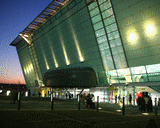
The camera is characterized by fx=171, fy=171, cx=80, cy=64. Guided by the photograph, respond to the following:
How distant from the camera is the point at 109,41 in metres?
27.5

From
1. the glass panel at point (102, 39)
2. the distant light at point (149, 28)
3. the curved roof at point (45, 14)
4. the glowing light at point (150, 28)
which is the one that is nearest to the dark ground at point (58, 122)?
the glowing light at point (150, 28)

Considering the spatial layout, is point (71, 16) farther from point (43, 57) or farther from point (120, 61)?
point (43, 57)

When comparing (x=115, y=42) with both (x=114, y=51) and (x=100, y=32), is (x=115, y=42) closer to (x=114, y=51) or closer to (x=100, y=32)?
(x=114, y=51)

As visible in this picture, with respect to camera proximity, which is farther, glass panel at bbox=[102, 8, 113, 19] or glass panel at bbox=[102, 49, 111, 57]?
glass panel at bbox=[102, 49, 111, 57]

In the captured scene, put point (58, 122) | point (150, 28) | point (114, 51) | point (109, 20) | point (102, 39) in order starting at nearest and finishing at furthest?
point (58, 122), point (150, 28), point (109, 20), point (114, 51), point (102, 39)

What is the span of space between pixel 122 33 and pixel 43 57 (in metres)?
25.9

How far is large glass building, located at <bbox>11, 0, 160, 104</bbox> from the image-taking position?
74.5 feet

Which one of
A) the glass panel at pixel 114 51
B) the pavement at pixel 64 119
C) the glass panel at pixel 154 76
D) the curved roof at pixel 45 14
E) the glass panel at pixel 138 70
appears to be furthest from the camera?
the curved roof at pixel 45 14

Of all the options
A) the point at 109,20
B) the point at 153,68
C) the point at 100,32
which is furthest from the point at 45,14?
the point at 153,68

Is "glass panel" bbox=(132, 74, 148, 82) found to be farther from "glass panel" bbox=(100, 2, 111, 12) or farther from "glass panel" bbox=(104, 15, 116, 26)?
"glass panel" bbox=(100, 2, 111, 12)

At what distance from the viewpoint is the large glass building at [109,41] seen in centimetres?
2272

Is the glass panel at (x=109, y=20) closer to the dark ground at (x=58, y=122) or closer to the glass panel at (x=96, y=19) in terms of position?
the glass panel at (x=96, y=19)

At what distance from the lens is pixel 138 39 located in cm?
2347

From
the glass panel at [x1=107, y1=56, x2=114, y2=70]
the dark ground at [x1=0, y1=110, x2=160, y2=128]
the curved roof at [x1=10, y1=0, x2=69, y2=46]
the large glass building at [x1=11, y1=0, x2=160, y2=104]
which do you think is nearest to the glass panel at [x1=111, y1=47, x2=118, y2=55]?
the large glass building at [x1=11, y1=0, x2=160, y2=104]
